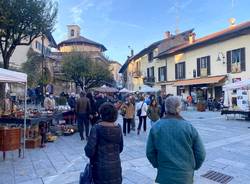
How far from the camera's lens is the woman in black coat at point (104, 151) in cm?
361

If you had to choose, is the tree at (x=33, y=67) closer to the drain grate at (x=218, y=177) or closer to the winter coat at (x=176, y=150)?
the drain grate at (x=218, y=177)

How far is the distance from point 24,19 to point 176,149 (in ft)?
51.5

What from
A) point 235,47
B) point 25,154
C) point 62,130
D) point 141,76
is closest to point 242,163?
point 25,154

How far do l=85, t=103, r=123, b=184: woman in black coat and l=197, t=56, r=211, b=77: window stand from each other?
27.0 meters

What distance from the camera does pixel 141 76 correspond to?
46.1 metres

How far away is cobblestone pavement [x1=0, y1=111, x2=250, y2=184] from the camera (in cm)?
596

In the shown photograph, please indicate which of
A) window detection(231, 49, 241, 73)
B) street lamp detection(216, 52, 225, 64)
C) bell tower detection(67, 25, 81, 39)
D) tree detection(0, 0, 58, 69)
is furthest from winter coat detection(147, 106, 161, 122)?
bell tower detection(67, 25, 81, 39)

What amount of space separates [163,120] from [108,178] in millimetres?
1066

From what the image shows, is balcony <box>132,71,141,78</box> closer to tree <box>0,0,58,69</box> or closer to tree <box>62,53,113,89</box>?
tree <box>62,53,113,89</box>

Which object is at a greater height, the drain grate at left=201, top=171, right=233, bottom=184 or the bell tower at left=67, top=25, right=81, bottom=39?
the bell tower at left=67, top=25, right=81, bottom=39

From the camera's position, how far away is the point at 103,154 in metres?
3.64

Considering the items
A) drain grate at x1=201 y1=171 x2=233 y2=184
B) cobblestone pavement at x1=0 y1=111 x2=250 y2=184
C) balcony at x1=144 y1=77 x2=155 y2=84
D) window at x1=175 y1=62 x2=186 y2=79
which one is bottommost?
drain grate at x1=201 y1=171 x2=233 y2=184

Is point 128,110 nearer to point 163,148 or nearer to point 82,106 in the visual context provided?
point 82,106

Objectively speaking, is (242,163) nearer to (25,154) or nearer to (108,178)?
(108,178)
